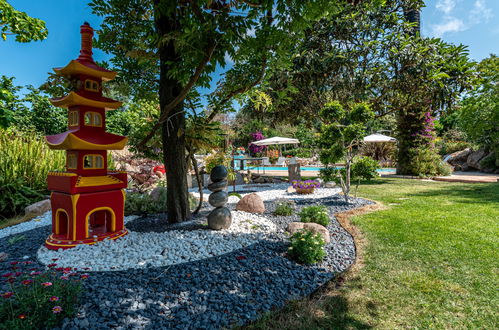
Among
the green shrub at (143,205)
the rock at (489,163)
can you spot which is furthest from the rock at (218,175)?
the rock at (489,163)

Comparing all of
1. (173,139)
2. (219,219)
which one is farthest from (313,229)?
(173,139)

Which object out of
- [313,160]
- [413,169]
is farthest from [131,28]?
[313,160]

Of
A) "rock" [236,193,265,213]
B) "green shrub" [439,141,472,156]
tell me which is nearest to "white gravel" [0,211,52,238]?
"rock" [236,193,265,213]

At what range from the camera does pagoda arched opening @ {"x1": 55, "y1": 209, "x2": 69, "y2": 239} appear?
3941mm

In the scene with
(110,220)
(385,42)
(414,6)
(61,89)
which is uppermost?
(414,6)

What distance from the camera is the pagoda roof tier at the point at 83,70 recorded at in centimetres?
374

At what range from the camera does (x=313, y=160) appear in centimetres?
2523

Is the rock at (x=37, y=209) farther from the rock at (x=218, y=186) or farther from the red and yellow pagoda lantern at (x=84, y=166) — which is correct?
the rock at (x=218, y=186)

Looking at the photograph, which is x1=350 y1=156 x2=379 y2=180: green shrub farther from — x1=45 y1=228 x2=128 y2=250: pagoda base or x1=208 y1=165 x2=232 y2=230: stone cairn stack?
x1=45 y1=228 x2=128 y2=250: pagoda base

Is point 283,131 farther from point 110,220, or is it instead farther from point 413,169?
point 110,220

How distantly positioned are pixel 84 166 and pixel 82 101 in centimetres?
96

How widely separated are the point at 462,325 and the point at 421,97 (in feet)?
37.6

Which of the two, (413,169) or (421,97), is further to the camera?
(413,169)

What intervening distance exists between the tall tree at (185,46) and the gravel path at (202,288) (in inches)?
71.4
